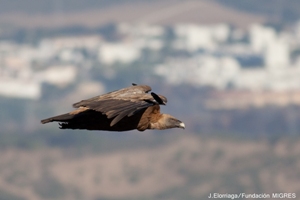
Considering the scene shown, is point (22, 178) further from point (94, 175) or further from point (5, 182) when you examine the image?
point (5, 182)

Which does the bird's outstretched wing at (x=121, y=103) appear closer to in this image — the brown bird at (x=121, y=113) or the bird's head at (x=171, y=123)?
the brown bird at (x=121, y=113)

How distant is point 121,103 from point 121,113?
2.67 ft

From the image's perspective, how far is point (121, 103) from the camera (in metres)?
18.5

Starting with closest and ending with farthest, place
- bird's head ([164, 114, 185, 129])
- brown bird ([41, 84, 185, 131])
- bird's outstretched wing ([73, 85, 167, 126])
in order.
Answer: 1. bird's outstretched wing ([73, 85, 167, 126])
2. brown bird ([41, 84, 185, 131])
3. bird's head ([164, 114, 185, 129])

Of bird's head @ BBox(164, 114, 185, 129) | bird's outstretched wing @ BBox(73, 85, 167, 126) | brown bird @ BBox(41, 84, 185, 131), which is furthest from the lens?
bird's head @ BBox(164, 114, 185, 129)

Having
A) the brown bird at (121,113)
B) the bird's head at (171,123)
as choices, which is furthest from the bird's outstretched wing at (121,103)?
the bird's head at (171,123)

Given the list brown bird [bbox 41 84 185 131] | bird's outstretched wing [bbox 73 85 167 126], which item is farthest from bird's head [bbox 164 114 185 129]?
bird's outstretched wing [bbox 73 85 167 126]

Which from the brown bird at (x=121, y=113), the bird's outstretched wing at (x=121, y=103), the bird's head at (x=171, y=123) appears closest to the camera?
the bird's outstretched wing at (x=121, y=103)

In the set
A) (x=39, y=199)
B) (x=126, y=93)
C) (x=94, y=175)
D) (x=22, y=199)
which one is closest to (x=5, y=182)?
(x=22, y=199)

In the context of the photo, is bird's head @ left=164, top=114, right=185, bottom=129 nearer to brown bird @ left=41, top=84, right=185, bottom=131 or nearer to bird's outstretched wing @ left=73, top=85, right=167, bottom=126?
brown bird @ left=41, top=84, right=185, bottom=131

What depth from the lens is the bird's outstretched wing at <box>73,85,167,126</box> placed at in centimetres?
1780

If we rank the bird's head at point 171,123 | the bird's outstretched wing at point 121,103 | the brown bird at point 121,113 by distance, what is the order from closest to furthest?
the bird's outstretched wing at point 121,103
the brown bird at point 121,113
the bird's head at point 171,123

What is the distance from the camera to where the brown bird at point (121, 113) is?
18.2 metres

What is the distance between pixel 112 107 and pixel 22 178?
572ft
